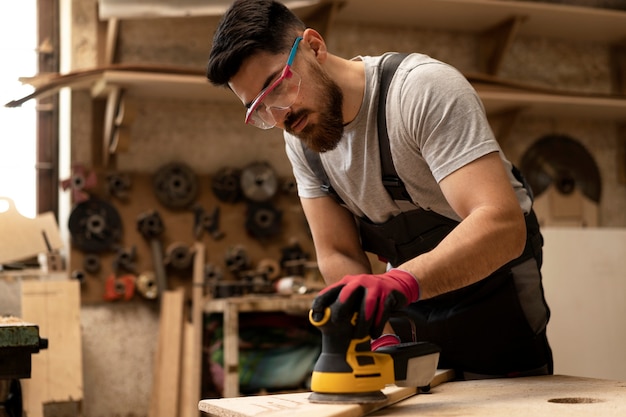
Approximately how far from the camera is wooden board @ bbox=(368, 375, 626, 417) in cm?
133

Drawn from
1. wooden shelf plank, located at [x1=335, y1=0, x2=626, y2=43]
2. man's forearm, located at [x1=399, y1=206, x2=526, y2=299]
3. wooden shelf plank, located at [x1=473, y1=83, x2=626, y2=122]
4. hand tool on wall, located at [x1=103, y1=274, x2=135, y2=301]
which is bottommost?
→ man's forearm, located at [x1=399, y1=206, x2=526, y2=299]

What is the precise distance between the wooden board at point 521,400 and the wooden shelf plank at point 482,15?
2.96m

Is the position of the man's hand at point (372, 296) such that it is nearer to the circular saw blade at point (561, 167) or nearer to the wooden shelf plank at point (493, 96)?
the wooden shelf plank at point (493, 96)

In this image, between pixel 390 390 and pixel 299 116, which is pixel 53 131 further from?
pixel 390 390

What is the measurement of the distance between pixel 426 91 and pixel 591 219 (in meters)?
3.64

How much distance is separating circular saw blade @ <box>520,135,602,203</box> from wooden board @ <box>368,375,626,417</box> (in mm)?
3216

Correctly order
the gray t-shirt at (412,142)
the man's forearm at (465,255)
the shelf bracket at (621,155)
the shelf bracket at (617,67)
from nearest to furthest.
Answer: the man's forearm at (465,255) < the gray t-shirt at (412,142) < the shelf bracket at (621,155) < the shelf bracket at (617,67)

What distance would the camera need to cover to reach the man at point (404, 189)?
1.50 metres

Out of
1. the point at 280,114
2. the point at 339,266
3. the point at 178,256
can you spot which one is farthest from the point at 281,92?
the point at 178,256

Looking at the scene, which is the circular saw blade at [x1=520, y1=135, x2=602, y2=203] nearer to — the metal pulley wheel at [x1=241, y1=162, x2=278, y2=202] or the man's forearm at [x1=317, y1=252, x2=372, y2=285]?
the metal pulley wheel at [x1=241, y1=162, x2=278, y2=202]

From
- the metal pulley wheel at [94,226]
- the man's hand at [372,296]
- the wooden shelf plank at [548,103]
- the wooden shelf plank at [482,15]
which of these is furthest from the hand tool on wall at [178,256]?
the man's hand at [372,296]

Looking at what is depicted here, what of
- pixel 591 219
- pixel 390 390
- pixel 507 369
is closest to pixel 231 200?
pixel 591 219

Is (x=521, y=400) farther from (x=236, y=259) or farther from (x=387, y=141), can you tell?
(x=236, y=259)

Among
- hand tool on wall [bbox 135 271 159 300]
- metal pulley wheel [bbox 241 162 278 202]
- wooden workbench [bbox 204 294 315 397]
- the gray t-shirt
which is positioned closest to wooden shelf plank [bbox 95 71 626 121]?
metal pulley wheel [bbox 241 162 278 202]
